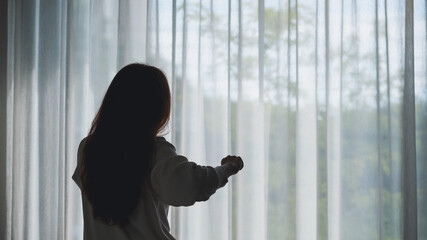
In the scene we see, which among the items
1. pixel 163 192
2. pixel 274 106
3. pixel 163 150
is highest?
pixel 274 106

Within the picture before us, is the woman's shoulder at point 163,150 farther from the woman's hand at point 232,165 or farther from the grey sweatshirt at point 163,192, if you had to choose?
the woman's hand at point 232,165

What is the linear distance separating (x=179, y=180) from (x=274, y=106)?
0.82m

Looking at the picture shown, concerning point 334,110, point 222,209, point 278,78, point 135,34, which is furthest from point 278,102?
point 135,34

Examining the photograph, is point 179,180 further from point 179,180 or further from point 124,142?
point 124,142

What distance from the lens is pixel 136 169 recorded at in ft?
3.81

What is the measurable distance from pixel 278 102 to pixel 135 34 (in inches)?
28.0

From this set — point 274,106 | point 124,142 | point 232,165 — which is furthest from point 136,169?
point 274,106

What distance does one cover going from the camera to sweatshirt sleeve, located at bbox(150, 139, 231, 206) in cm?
111

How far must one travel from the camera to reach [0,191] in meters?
2.24

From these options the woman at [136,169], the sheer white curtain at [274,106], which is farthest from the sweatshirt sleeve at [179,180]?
the sheer white curtain at [274,106]

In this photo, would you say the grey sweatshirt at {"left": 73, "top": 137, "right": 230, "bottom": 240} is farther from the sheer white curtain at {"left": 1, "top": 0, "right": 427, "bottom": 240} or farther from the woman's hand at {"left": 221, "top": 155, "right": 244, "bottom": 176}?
the sheer white curtain at {"left": 1, "top": 0, "right": 427, "bottom": 240}

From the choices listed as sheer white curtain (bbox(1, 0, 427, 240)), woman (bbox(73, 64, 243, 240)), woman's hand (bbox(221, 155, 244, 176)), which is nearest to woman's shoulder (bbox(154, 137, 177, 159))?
woman (bbox(73, 64, 243, 240))

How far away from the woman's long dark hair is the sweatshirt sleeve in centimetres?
4

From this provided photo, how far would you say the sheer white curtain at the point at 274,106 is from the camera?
172 centimetres
